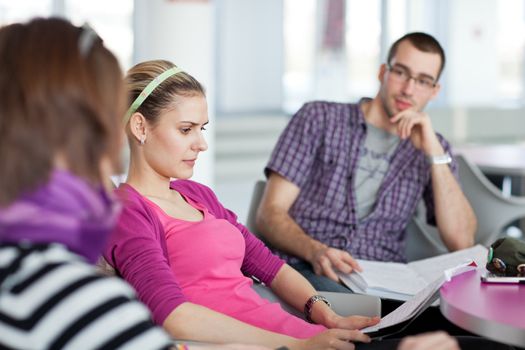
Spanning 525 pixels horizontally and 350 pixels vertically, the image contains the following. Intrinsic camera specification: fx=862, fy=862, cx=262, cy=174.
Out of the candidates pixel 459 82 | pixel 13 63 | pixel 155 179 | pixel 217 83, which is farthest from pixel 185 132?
pixel 459 82

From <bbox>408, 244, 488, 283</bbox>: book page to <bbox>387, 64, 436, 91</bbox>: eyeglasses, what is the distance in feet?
2.19

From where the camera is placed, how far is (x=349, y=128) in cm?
314

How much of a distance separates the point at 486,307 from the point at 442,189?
139 cm

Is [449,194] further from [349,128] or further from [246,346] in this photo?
[246,346]

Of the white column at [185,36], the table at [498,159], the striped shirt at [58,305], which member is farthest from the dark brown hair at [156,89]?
the white column at [185,36]

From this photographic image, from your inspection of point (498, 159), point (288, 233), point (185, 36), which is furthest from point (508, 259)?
point (185, 36)

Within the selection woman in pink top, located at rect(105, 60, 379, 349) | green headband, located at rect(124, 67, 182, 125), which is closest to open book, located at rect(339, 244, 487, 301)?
woman in pink top, located at rect(105, 60, 379, 349)

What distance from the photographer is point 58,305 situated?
112cm

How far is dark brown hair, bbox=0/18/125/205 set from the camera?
113cm

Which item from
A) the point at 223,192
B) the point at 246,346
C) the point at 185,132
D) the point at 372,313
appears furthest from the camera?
the point at 223,192

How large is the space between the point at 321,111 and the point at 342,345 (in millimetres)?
1385

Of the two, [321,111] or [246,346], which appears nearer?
[246,346]

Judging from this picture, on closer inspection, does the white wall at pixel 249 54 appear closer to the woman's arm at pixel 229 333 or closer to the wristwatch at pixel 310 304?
the wristwatch at pixel 310 304

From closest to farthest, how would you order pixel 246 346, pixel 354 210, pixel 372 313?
pixel 246 346
pixel 372 313
pixel 354 210
